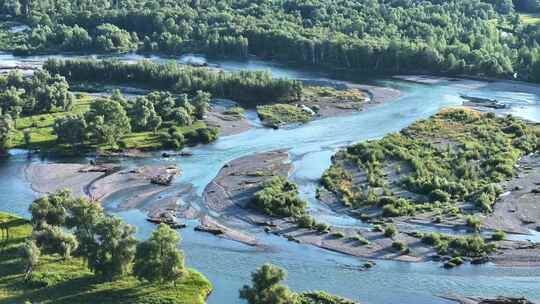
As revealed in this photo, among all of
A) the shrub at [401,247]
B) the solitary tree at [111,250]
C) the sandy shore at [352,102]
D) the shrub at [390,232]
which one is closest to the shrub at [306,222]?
the shrub at [390,232]

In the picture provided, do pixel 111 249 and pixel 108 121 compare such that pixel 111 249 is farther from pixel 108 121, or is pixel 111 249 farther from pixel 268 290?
pixel 108 121

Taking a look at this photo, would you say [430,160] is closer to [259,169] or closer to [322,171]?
[322,171]

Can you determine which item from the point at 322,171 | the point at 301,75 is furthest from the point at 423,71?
the point at 322,171

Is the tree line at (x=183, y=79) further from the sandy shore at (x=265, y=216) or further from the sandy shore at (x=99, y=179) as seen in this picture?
the sandy shore at (x=99, y=179)

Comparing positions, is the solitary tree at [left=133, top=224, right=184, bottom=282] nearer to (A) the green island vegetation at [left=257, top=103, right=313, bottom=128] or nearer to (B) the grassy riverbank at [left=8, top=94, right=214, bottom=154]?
(B) the grassy riverbank at [left=8, top=94, right=214, bottom=154]

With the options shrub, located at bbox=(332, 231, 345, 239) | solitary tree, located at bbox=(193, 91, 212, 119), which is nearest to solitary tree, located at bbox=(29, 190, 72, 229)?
shrub, located at bbox=(332, 231, 345, 239)

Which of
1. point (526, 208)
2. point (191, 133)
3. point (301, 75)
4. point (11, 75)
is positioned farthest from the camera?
point (301, 75)
